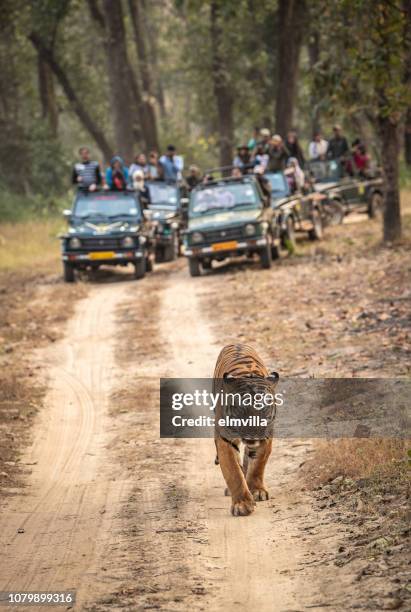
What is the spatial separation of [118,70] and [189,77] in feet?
34.7

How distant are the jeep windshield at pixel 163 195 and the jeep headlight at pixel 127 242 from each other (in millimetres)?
3762

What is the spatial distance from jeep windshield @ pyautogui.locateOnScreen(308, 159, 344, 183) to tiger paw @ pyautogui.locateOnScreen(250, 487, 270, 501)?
2017 centimetres

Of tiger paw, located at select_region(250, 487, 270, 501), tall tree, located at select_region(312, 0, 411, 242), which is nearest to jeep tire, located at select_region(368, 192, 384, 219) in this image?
tall tree, located at select_region(312, 0, 411, 242)

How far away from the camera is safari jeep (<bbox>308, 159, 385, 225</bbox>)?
26.7 meters

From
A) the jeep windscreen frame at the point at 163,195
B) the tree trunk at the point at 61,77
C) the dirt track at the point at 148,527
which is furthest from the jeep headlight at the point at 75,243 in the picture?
the tree trunk at the point at 61,77

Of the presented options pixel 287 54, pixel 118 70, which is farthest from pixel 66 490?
pixel 118 70

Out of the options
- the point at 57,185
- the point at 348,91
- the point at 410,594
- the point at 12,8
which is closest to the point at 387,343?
the point at 410,594

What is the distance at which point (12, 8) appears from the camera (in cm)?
3694

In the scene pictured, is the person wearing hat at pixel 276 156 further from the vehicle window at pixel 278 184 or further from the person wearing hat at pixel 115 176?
the person wearing hat at pixel 115 176

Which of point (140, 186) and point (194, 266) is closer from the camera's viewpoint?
point (194, 266)

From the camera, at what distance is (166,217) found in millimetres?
24391

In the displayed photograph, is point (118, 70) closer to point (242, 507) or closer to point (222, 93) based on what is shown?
point (222, 93)

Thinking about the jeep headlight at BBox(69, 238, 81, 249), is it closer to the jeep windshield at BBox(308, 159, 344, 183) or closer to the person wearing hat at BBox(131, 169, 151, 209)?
the person wearing hat at BBox(131, 169, 151, 209)

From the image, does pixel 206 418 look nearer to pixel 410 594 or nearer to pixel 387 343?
pixel 387 343
